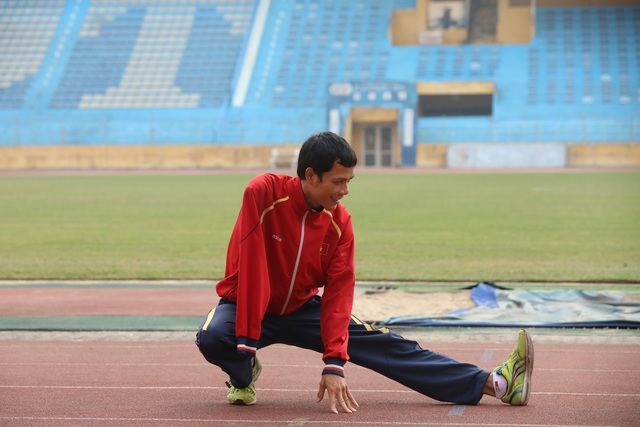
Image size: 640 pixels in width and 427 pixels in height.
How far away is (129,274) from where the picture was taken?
12.0 meters

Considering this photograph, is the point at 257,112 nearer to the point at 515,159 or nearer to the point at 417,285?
the point at 515,159

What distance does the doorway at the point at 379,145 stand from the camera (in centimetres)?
4622

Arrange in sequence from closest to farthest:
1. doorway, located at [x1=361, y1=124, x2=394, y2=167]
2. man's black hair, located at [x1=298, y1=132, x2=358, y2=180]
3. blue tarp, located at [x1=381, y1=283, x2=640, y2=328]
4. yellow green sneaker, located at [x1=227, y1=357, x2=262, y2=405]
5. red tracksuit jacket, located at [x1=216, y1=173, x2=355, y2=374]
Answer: man's black hair, located at [x1=298, y1=132, x2=358, y2=180]
red tracksuit jacket, located at [x1=216, y1=173, x2=355, y2=374]
yellow green sneaker, located at [x1=227, y1=357, x2=262, y2=405]
blue tarp, located at [x1=381, y1=283, x2=640, y2=328]
doorway, located at [x1=361, y1=124, x2=394, y2=167]

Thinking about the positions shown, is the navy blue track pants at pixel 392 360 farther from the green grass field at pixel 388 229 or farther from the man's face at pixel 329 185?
the green grass field at pixel 388 229

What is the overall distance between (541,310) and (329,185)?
4.37m

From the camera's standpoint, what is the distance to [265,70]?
5062cm

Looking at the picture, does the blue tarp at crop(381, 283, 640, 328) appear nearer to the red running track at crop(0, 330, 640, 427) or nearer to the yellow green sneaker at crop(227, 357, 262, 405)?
the red running track at crop(0, 330, 640, 427)

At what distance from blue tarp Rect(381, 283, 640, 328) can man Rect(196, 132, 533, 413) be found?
2910 millimetres

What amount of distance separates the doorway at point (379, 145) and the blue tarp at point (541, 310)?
36.5 meters

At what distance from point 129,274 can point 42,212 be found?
1060cm

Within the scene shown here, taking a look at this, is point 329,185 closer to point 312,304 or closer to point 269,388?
point 312,304

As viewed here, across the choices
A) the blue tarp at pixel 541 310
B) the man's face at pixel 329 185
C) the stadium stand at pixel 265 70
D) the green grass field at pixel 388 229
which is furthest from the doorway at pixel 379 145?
the man's face at pixel 329 185

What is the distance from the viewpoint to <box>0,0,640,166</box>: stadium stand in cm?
4581

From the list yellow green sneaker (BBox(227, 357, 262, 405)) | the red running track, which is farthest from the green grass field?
yellow green sneaker (BBox(227, 357, 262, 405))
